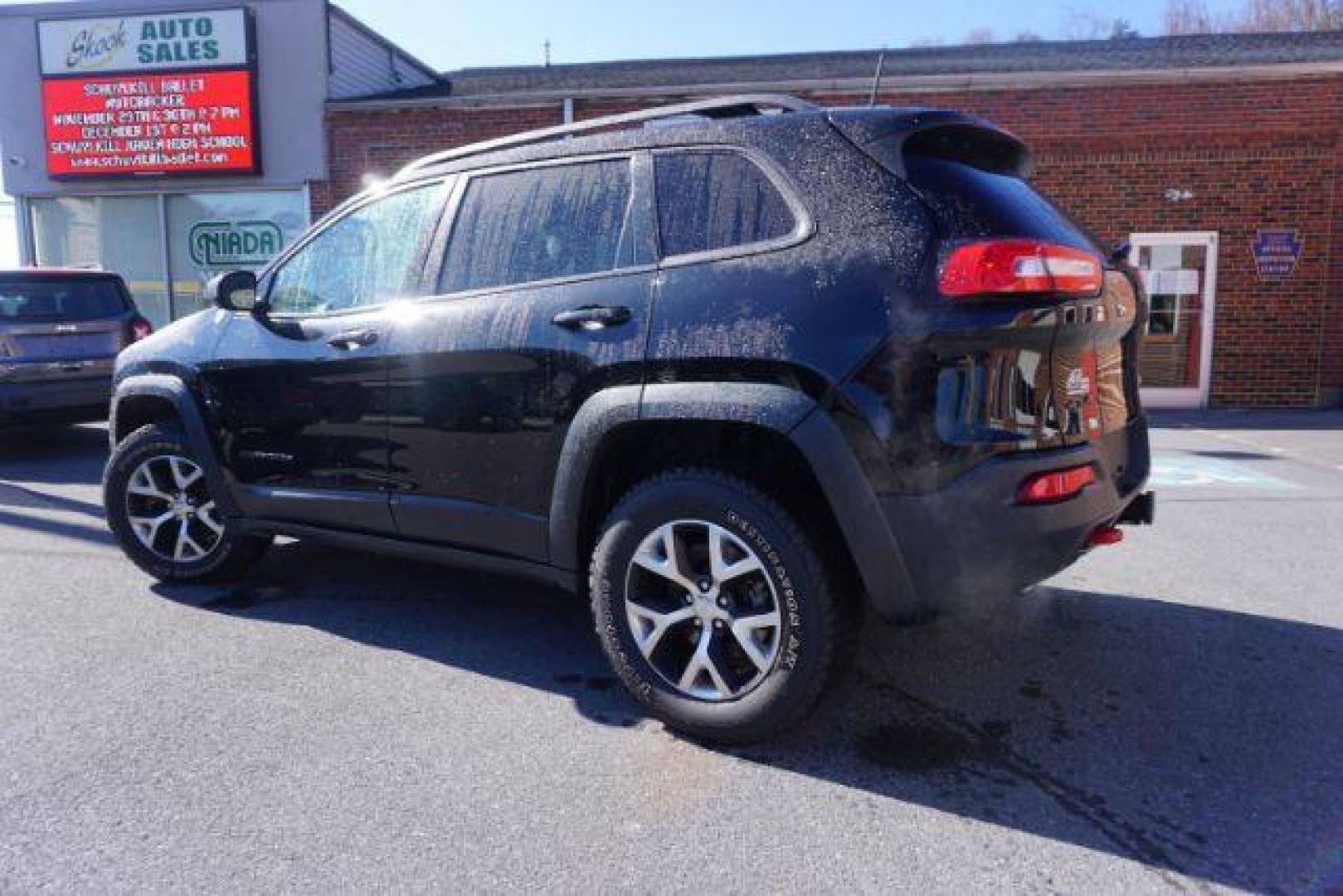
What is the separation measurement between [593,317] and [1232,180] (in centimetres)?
1133

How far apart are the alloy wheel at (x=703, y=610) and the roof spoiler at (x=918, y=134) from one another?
3.97 ft

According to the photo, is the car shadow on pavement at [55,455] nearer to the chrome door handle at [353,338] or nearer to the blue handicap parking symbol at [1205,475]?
the chrome door handle at [353,338]

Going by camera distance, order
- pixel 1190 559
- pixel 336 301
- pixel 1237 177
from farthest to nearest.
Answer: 1. pixel 1237 177
2. pixel 1190 559
3. pixel 336 301

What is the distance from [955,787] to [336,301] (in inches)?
117

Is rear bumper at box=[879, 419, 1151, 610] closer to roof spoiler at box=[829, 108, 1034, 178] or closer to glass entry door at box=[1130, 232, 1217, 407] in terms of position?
roof spoiler at box=[829, 108, 1034, 178]

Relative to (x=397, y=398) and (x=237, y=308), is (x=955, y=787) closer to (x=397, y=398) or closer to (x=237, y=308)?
(x=397, y=398)

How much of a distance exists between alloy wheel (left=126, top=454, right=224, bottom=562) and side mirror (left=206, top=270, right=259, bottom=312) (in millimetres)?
772

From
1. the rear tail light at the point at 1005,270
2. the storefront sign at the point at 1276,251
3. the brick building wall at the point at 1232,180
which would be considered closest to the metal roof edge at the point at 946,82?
the brick building wall at the point at 1232,180

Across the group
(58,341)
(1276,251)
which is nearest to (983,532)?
(58,341)

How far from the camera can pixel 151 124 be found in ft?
47.2

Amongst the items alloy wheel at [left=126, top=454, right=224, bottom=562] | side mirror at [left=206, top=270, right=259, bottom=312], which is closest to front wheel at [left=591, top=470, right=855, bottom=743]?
side mirror at [left=206, top=270, right=259, bottom=312]

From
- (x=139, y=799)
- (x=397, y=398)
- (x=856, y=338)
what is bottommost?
(x=139, y=799)

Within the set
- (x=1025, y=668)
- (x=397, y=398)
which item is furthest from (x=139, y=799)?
(x=1025, y=668)

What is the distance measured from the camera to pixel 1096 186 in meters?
12.0
